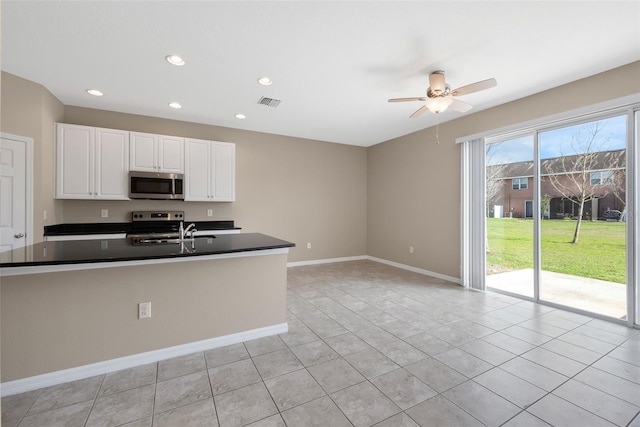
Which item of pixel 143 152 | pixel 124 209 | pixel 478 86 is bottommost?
pixel 124 209

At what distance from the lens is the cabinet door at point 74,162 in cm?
362

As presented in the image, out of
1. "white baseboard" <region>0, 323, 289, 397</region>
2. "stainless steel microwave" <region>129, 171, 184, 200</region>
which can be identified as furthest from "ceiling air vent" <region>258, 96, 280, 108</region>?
"white baseboard" <region>0, 323, 289, 397</region>

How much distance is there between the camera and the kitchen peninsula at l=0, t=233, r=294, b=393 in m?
1.86

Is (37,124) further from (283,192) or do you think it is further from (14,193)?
(283,192)

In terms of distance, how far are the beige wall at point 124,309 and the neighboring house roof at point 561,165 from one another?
141 inches

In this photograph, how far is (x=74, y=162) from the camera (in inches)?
146

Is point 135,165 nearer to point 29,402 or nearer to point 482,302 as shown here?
point 29,402

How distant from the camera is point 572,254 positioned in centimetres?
331

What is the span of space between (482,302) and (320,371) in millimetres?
2629

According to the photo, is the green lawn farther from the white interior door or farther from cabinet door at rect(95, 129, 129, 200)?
the white interior door

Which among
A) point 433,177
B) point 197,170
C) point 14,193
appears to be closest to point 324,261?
point 433,177

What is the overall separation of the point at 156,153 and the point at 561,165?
18.5ft

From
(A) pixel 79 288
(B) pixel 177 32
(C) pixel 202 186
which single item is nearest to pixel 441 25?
(B) pixel 177 32

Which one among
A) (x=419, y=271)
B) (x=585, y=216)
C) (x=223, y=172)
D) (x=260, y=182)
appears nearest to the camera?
(x=585, y=216)
